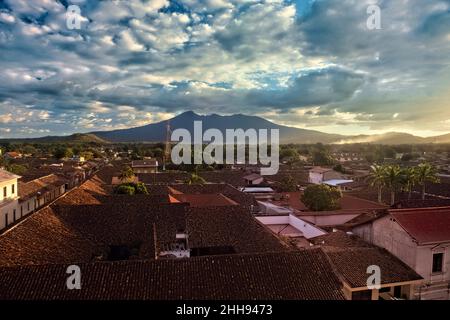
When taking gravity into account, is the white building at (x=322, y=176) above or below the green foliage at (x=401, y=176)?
below

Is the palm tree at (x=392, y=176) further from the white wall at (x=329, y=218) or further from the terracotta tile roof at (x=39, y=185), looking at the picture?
the terracotta tile roof at (x=39, y=185)

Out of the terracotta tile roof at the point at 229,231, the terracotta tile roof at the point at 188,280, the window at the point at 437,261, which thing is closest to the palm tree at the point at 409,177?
the window at the point at 437,261

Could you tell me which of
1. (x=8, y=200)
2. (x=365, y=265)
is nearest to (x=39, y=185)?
(x=8, y=200)

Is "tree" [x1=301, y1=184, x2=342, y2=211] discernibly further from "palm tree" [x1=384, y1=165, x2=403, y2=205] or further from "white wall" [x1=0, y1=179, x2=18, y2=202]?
"white wall" [x1=0, y1=179, x2=18, y2=202]

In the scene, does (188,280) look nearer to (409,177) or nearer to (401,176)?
(401,176)

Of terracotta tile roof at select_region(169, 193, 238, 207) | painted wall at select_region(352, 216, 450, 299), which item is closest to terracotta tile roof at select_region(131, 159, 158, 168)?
terracotta tile roof at select_region(169, 193, 238, 207)

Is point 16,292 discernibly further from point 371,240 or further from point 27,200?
point 27,200
